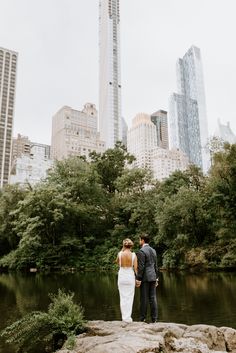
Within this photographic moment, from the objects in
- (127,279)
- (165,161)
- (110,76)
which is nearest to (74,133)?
(110,76)

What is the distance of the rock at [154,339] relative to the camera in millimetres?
5270

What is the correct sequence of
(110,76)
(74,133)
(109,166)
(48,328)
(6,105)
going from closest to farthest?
(48,328) → (109,166) → (74,133) → (6,105) → (110,76)

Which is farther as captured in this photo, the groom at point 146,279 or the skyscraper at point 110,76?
the skyscraper at point 110,76

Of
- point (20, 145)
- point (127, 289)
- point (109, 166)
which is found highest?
point (20, 145)

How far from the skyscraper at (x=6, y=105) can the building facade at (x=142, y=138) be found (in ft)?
169

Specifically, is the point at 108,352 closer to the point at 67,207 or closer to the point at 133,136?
the point at 67,207

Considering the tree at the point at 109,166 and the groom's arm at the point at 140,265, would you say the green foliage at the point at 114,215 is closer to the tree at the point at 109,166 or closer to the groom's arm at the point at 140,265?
the tree at the point at 109,166

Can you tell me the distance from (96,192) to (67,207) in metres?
5.46

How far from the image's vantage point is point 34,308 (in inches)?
442

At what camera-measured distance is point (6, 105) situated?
131m

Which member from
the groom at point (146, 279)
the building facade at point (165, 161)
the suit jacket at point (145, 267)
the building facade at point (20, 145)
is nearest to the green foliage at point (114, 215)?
the groom at point (146, 279)

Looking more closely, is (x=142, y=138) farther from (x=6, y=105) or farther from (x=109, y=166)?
(x=109, y=166)

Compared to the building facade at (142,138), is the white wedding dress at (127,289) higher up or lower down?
lower down

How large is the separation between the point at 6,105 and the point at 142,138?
58.1 m
